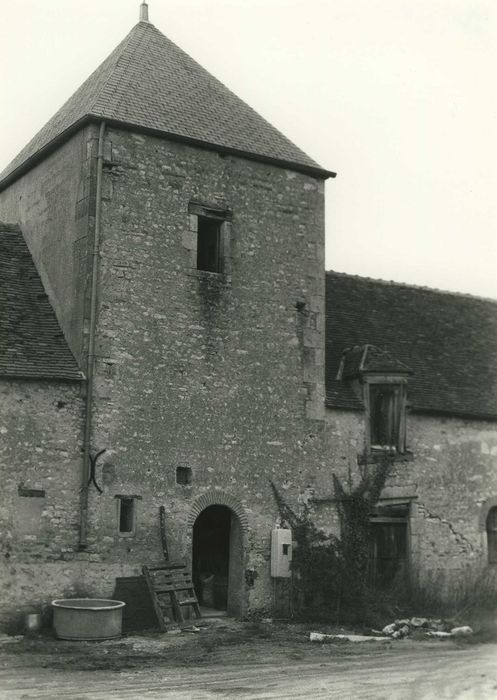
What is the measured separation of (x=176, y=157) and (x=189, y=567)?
7334 millimetres

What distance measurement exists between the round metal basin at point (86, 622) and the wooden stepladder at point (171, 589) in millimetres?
1042

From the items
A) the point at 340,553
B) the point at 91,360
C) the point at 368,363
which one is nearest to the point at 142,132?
the point at 91,360

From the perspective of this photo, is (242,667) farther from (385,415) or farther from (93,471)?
(385,415)

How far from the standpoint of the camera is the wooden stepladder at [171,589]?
47.8ft

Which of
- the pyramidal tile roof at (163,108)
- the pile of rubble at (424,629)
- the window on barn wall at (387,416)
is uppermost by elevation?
the pyramidal tile roof at (163,108)

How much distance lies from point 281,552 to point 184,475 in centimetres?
231

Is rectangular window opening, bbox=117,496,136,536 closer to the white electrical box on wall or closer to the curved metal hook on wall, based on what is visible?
the curved metal hook on wall

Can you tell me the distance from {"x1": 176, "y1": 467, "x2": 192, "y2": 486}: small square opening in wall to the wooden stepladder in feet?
4.57

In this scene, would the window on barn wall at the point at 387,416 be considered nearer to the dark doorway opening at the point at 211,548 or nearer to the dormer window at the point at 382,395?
the dormer window at the point at 382,395

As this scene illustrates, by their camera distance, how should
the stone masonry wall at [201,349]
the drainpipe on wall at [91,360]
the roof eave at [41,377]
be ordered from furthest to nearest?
1. the stone masonry wall at [201,349]
2. the drainpipe on wall at [91,360]
3. the roof eave at [41,377]

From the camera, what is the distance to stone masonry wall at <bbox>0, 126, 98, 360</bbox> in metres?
15.4

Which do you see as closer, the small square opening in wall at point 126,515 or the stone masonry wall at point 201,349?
the small square opening in wall at point 126,515

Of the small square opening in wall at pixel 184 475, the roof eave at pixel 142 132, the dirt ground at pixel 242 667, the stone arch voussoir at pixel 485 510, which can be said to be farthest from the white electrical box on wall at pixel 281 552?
the roof eave at pixel 142 132

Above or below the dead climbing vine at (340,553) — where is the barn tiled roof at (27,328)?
above
